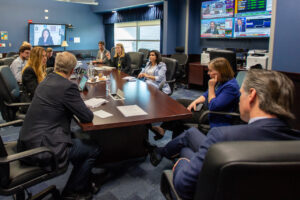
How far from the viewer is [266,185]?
74 cm

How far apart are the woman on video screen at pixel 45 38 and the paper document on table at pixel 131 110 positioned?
25.2 feet

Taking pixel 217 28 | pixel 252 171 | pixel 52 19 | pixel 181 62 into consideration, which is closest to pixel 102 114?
pixel 252 171

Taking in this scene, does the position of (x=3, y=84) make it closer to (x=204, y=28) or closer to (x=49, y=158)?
(x=49, y=158)

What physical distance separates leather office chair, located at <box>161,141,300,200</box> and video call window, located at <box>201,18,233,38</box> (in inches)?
224

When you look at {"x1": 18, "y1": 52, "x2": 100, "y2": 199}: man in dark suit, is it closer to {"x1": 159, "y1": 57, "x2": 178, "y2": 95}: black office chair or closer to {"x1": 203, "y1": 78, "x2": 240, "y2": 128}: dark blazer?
{"x1": 203, "y1": 78, "x2": 240, "y2": 128}: dark blazer

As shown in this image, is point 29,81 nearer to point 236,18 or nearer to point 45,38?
point 236,18

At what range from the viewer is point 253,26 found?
5.45 meters

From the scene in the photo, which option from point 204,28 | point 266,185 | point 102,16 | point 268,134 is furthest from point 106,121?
point 102,16

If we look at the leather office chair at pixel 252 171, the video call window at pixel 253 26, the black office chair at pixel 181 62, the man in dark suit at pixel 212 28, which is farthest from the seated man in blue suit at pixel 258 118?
the man in dark suit at pixel 212 28

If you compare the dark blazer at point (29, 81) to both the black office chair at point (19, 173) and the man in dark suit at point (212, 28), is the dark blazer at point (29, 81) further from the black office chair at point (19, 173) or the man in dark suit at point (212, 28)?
the man in dark suit at point (212, 28)

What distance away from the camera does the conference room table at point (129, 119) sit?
198 cm

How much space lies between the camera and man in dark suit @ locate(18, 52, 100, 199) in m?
1.67

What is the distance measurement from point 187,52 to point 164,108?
16.8 ft

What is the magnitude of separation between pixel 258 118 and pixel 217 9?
5.66m
